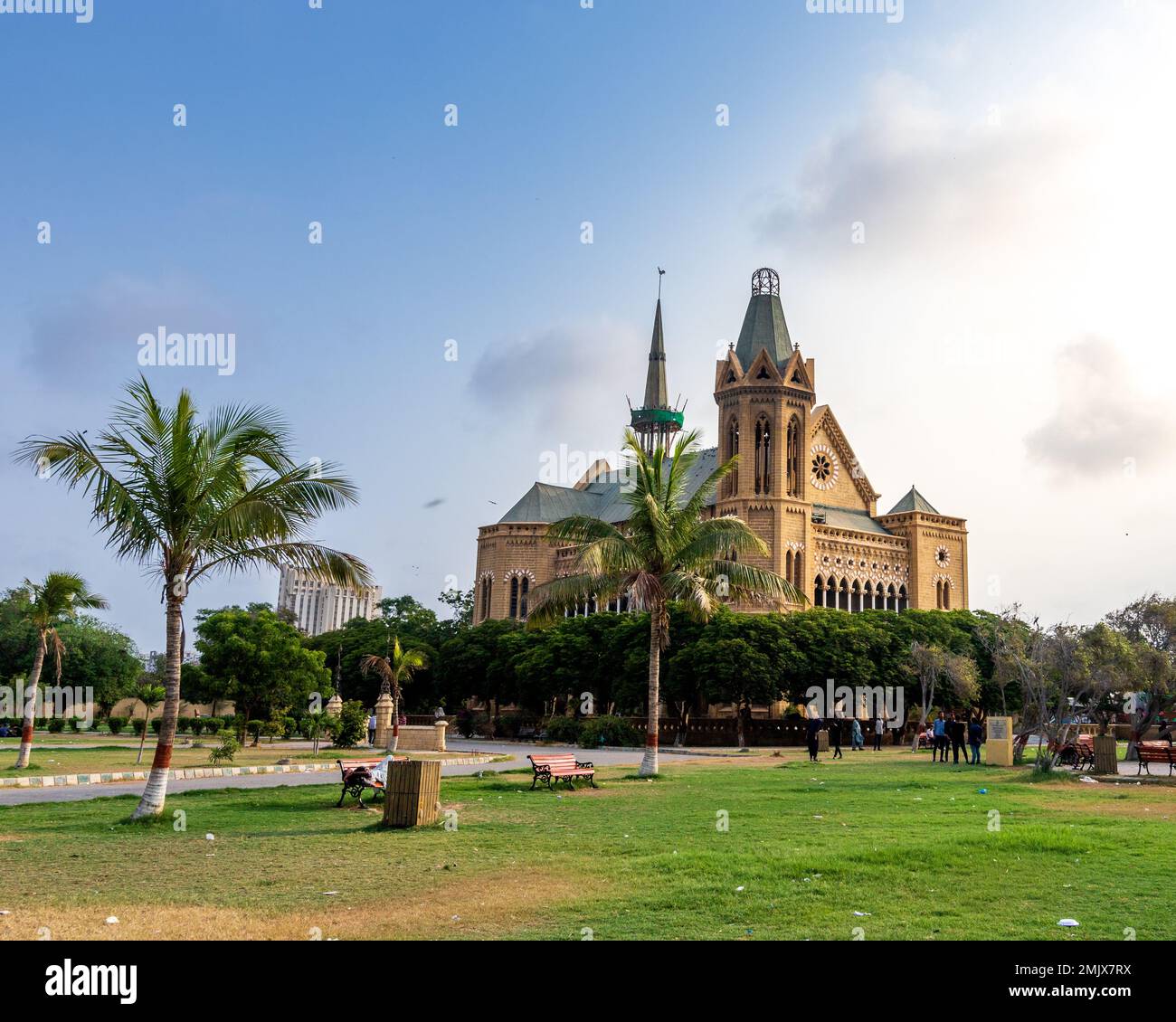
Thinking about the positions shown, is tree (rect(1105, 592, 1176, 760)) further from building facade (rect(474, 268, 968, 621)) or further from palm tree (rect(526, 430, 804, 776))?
building facade (rect(474, 268, 968, 621))

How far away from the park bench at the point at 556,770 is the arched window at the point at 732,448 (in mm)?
51192

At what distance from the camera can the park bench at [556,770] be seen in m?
20.2

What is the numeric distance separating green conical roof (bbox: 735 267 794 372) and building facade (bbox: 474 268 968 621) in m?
0.08

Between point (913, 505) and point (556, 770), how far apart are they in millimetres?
63227

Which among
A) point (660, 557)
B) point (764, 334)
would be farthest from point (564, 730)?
point (764, 334)

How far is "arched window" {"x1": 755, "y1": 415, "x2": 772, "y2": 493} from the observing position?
233 ft

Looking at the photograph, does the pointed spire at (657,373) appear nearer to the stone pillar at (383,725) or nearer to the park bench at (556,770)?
the stone pillar at (383,725)

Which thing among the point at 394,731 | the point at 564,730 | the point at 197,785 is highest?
the point at 197,785

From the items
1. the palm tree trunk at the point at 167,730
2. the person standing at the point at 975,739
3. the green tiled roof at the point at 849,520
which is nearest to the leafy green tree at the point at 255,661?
the palm tree trunk at the point at 167,730

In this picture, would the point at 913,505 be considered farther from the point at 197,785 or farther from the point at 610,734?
the point at 197,785

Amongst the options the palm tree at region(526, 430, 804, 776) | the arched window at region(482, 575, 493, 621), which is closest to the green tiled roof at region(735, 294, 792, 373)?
the arched window at region(482, 575, 493, 621)

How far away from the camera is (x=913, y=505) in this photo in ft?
258

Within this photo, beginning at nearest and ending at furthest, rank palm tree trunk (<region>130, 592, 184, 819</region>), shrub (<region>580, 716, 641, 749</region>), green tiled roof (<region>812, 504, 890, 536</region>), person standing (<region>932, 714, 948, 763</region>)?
1. palm tree trunk (<region>130, 592, 184, 819</region>)
2. person standing (<region>932, 714, 948, 763</region>)
3. shrub (<region>580, 716, 641, 749</region>)
4. green tiled roof (<region>812, 504, 890, 536</region>)
